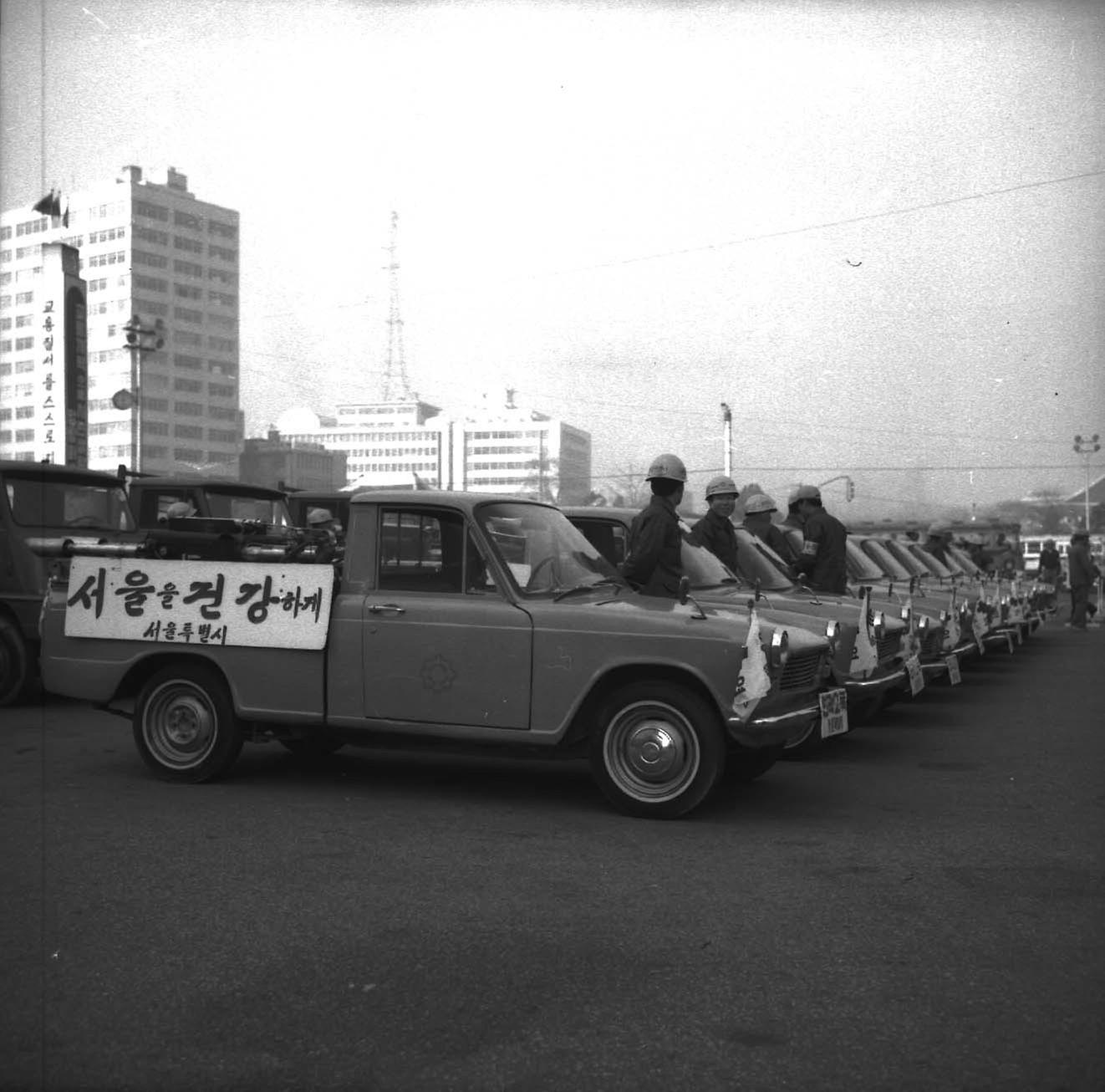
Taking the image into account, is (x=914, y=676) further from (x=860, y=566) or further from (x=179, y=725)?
(x=179, y=725)

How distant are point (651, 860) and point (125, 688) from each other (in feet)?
12.4

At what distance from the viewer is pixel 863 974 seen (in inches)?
162

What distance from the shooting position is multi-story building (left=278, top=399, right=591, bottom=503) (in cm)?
5966

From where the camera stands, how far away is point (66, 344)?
35000mm

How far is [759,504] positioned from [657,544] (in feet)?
11.4

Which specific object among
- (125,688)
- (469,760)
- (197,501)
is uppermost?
(197,501)

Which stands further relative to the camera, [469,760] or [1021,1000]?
[469,760]

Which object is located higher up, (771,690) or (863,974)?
(771,690)

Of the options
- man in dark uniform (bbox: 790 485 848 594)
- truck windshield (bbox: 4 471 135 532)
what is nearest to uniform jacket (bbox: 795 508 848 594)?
man in dark uniform (bbox: 790 485 848 594)

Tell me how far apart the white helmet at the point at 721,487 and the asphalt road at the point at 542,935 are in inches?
109

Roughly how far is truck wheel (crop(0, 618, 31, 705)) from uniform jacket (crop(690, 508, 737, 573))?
596 cm

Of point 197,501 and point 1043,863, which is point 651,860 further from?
point 197,501

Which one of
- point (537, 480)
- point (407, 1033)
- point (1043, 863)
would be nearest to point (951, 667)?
point (1043, 863)

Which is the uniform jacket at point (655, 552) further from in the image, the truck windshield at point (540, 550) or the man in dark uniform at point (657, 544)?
the truck windshield at point (540, 550)
